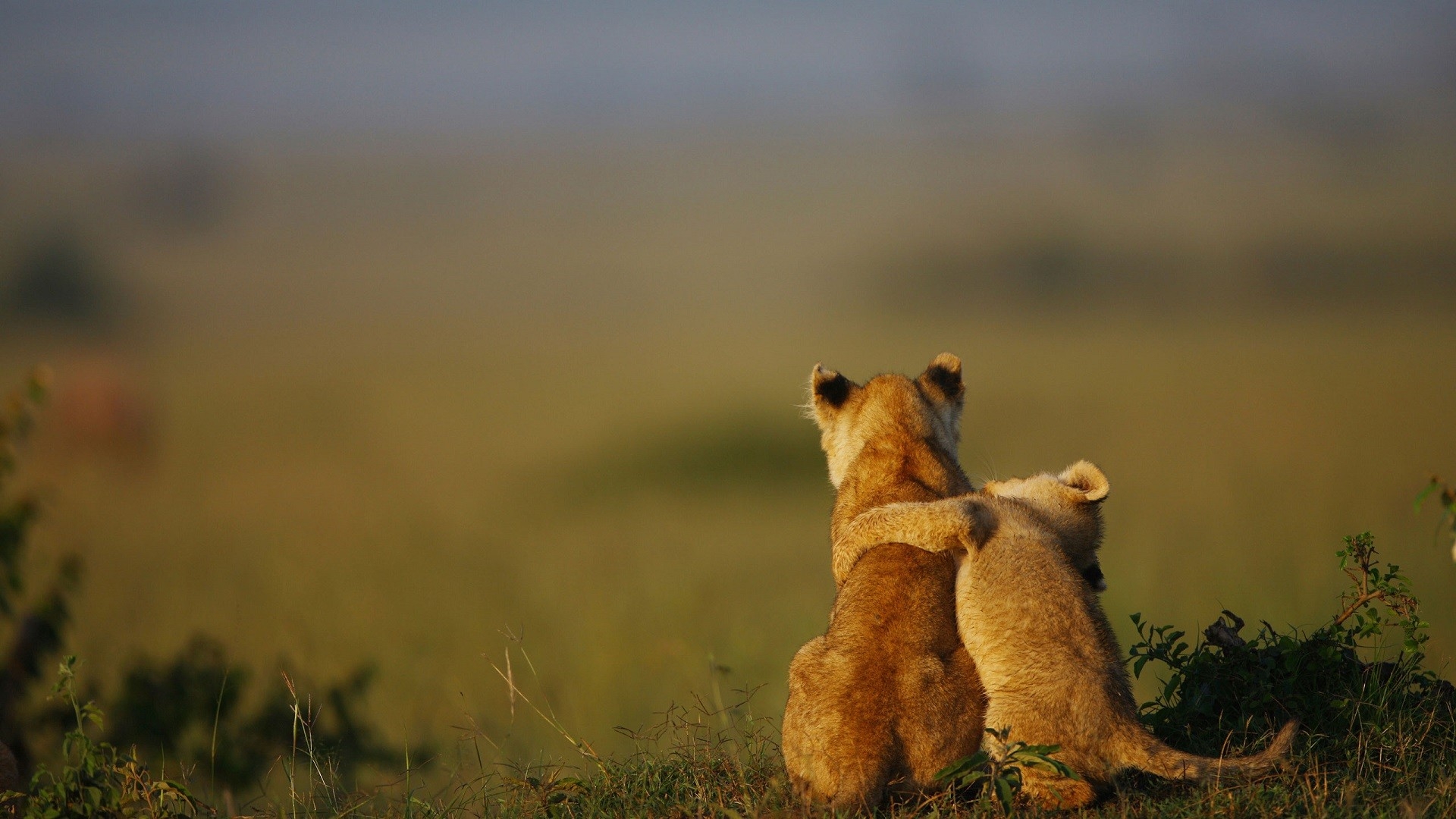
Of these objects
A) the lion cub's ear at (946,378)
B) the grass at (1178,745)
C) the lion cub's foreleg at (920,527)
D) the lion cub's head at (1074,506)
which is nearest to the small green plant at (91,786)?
the grass at (1178,745)

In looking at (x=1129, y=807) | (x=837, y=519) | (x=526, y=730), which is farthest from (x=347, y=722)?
(x=1129, y=807)

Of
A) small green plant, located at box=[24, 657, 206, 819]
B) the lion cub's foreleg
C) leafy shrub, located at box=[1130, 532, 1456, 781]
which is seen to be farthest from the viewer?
leafy shrub, located at box=[1130, 532, 1456, 781]

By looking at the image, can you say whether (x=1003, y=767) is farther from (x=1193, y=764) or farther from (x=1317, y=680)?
(x=1317, y=680)

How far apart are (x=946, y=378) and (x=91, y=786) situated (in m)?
4.86

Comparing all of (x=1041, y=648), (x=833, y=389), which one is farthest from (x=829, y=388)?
(x=1041, y=648)

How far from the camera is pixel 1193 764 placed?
4.73 m

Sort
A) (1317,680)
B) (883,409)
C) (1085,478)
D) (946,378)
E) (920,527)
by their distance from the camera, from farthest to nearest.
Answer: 1. (946,378)
2. (883,409)
3. (1085,478)
4. (1317,680)
5. (920,527)

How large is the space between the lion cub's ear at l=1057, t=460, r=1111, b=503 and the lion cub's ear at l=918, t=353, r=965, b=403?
1.00 meters

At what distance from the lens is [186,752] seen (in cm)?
1076

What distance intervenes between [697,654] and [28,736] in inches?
219

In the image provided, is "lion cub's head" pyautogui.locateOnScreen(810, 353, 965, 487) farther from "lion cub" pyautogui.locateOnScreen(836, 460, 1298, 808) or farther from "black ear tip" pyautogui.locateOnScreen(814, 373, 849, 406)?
"lion cub" pyautogui.locateOnScreen(836, 460, 1298, 808)

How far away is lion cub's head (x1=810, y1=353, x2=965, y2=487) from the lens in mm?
6441

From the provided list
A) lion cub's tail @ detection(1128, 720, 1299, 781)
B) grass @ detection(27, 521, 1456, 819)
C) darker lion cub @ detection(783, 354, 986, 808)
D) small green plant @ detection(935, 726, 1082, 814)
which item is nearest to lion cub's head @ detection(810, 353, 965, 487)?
darker lion cub @ detection(783, 354, 986, 808)

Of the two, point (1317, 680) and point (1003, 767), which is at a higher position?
point (1317, 680)
